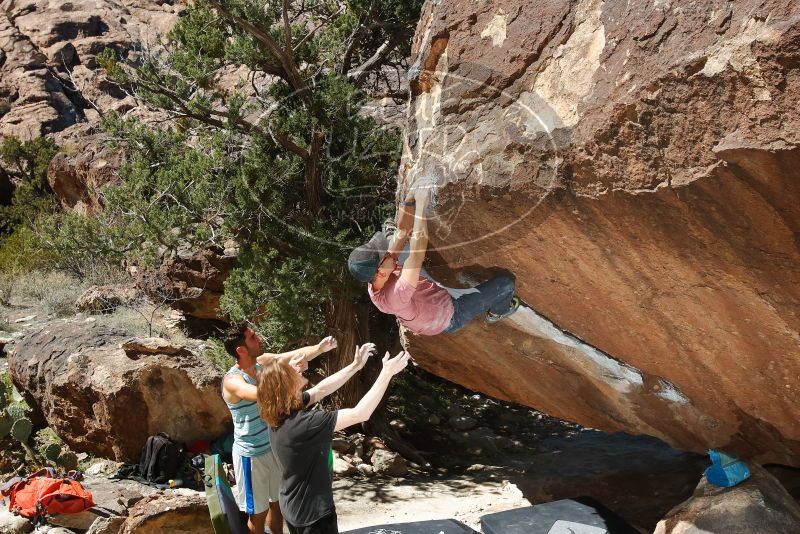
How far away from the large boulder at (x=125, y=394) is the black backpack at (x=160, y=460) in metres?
0.28

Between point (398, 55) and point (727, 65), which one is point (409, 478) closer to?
point (398, 55)

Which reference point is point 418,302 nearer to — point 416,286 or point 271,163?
point 416,286

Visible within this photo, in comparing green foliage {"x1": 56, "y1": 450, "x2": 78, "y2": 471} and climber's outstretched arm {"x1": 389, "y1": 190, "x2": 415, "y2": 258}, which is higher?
climber's outstretched arm {"x1": 389, "y1": 190, "x2": 415, "y2": 258}

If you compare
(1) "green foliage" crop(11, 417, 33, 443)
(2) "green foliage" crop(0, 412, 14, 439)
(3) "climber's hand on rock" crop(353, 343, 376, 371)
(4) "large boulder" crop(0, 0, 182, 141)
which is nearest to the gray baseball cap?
(3) "climber's hand on rock" crop(353, 343, 376, 371)

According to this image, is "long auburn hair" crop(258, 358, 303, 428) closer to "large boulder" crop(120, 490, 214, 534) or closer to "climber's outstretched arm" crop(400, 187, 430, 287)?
"climber's outstretched arm" crop(400, 187, 430, 287)

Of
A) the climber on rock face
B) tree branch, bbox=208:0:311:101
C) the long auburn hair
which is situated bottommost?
the long auburn hair

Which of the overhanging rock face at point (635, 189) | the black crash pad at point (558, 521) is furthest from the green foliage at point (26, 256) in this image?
the black crash pad at point (558, 521)

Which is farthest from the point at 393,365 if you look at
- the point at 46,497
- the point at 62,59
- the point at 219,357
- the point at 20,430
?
the point at 62,59

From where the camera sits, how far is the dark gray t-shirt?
340cm

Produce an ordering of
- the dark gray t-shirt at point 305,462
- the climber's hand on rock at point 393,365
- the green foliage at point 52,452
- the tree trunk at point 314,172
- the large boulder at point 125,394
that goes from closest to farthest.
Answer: the dark gray t-shirt at point 305,462 → the climber's hand on rock at point 393,365 → the green foliage at point 52,452 → the large boulder at point 125,394 → the tree trunk at point 314,172

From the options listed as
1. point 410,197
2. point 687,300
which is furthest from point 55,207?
point 687,300

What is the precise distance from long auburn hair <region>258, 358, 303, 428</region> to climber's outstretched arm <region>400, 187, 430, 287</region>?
2.94 feet

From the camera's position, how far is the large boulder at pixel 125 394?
22.4 feet

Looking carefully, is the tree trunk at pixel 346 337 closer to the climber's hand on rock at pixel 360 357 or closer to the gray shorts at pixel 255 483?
the gray shorts at pixel 255 483
